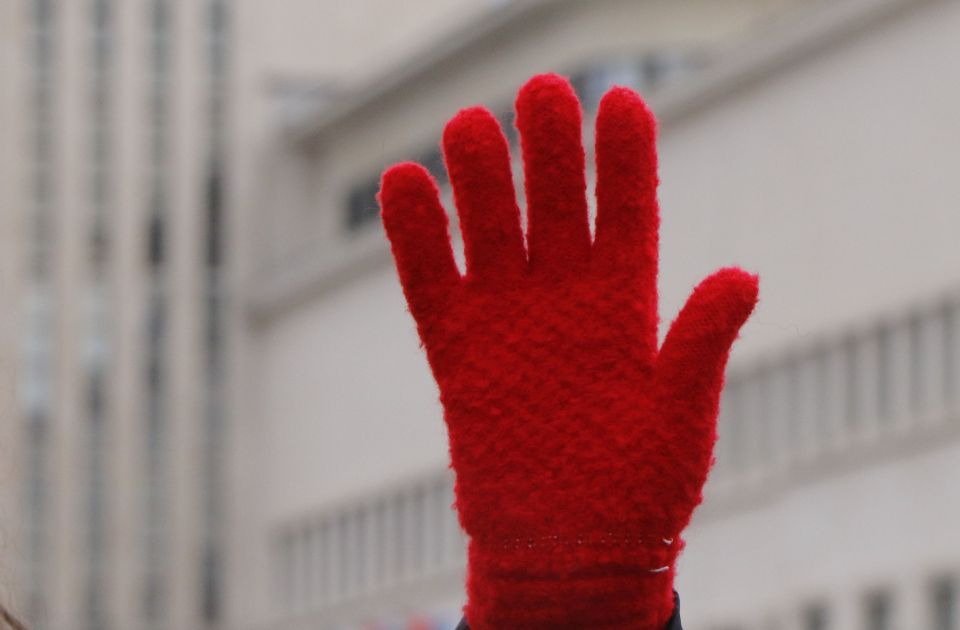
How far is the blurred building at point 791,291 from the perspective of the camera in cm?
3250

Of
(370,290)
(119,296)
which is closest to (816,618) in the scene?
(370,290)

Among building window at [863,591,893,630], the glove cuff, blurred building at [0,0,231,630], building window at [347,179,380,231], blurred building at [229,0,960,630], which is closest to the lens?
the glove cuff

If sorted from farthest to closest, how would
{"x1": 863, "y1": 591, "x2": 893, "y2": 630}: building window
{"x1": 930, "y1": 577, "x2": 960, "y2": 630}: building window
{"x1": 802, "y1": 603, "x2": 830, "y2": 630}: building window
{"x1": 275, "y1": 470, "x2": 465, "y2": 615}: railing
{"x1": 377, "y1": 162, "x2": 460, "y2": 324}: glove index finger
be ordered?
{"x1": 275, "y1": 470, "x2": 465, "y2": 615}: railing, {"x1": 802, "y1": 603, "x2": 830, "y2": 630}: building window, {"x1": 863, "y1": 591, "x2": 893, "y2": 630}: building window, {"x1": 930, "y1": 577, "x2": 960, "y2": 630}: building window, {"x1": 377, "y1": 162, "x2": 460, "y2": 324}: glove index finger

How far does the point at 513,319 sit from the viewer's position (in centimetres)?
361

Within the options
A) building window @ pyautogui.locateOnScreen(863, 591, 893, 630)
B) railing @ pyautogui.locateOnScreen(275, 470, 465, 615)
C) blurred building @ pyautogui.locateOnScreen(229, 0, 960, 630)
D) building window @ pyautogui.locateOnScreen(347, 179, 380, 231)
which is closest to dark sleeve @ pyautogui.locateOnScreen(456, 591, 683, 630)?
blurred building @ pyautogui.locateOnScreen(229, 0, 960, 630)

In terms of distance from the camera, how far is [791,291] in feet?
114

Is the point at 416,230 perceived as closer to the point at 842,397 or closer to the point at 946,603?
the point at 946,603

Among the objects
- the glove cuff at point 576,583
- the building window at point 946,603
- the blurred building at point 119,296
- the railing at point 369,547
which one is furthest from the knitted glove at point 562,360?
the blurred building at point 119,296

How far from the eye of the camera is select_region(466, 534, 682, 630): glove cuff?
3449mm

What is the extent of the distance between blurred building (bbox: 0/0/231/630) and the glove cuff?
49.5 metres

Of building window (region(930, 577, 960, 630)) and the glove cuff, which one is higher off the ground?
Answer: building window (region(930, 577, 960, 630))

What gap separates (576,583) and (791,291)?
31562 millimetres

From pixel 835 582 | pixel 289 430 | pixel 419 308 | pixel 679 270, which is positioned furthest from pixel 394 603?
pixel 419 308

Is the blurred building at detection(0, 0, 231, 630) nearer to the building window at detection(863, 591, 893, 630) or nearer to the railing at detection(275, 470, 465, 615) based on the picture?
the railing at detection(275, 470, 465, 615)
